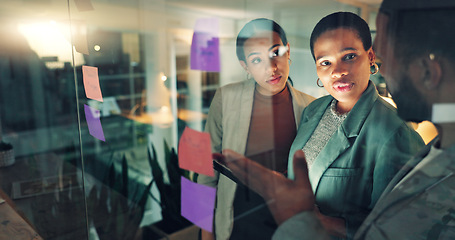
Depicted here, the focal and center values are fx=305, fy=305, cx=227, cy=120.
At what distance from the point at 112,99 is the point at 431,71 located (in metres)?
1.85

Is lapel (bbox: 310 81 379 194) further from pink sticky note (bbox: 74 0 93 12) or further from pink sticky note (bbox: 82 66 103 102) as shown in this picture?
pink sticky note (bbox: 74 0 93 12)

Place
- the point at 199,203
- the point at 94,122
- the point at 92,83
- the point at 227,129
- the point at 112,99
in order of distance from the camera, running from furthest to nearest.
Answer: the point at 112,99, the point at 94,122, the point at 92,83, the point at 199,203, the point at 227,129

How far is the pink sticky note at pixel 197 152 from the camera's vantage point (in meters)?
0.64

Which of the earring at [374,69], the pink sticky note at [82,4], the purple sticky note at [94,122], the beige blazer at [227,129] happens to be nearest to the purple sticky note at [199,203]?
the beige blazer at [227,129]

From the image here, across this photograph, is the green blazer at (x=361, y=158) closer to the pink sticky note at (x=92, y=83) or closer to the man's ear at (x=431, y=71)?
the man's ear at (x=431, y=71)

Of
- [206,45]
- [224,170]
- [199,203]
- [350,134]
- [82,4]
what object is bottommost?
[199,203]

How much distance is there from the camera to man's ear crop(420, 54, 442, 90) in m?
0.36


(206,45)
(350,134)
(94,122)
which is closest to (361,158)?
(350,134)

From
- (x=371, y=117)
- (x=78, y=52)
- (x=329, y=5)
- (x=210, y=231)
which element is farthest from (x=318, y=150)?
(x=78, y=52)

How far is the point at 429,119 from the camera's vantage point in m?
0.36

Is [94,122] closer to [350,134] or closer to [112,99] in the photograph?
[112,99]

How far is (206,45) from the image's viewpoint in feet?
2.20

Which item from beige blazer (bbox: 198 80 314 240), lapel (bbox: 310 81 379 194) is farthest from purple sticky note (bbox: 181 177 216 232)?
lapel (bbox: 310 81 379 194)

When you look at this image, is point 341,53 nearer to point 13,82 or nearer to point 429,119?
point 429,119
